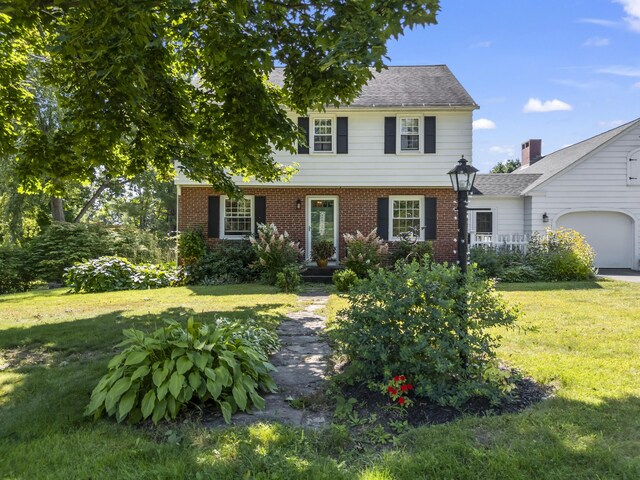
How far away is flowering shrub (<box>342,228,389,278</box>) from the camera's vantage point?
1207 cm

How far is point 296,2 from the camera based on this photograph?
5238 millimetres

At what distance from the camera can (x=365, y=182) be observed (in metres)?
14.3

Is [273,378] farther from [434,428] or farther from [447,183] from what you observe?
[447,183]

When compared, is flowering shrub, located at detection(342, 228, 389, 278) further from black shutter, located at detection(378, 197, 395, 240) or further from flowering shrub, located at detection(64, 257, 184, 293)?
flowering shrub, located at detection(64, 257, 184, 293)

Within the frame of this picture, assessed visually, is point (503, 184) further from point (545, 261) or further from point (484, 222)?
point (545, 261)

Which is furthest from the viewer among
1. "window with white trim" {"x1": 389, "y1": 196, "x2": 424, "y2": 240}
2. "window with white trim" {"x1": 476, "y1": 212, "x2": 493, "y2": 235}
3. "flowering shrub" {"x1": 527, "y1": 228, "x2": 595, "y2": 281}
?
"window with white trim" {"x1": 476, "y1": 212, "x2": 493, "y2": 235}

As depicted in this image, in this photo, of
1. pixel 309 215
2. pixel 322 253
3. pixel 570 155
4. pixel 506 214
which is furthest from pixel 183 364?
pixel 570 155

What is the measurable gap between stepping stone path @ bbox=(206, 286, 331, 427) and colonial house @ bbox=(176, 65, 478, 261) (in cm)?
768

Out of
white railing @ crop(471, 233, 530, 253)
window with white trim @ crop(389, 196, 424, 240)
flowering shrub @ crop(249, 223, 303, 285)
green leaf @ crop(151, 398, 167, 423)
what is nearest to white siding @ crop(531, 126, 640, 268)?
white railing @ crop(471, 233, 530, 253)

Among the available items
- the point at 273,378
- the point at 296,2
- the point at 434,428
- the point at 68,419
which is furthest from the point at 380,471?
the point at 296,2

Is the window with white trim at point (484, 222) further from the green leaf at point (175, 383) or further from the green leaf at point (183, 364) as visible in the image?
the green leaf at point (175, 383)

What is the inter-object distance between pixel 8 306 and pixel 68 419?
310 inches

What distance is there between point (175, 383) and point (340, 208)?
467 inches

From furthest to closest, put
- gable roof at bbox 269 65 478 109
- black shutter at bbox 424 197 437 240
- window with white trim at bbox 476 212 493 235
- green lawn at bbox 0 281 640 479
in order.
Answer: window with white trim at bbox 476 212 493 235 → black shutter at bbox 424 197 437 240 → gable roof at bbox 269 65 478 109 → green lawn at bbox 0 281 640 479
